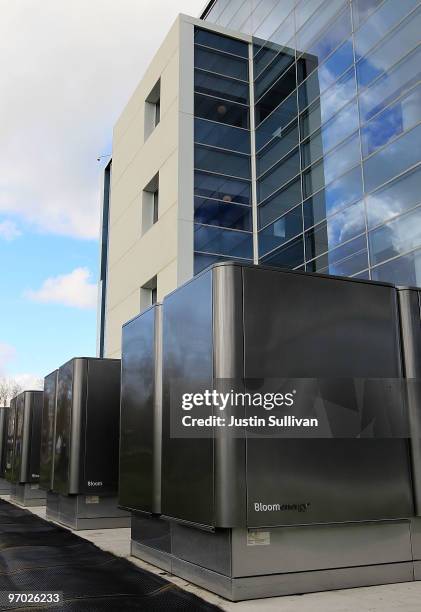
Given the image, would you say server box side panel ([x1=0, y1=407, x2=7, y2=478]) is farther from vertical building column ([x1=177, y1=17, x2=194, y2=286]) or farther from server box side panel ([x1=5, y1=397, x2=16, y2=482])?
vertical building column ([x1=177, y1=17, x2=194, y2=286])

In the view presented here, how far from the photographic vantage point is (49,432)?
14.6 metres

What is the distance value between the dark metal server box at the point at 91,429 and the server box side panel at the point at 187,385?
15.5 feet

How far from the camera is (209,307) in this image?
22.9 ft

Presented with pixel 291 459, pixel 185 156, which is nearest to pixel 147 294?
pixel 185 156

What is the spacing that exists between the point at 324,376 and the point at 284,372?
0.53m

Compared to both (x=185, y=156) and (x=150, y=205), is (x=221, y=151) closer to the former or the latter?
(x=185, y=156)

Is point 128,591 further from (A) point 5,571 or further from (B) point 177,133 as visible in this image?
(B) point 177,133

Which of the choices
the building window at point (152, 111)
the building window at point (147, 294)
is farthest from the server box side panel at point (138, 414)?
the building window at point (152, 111)

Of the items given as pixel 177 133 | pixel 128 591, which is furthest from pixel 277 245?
pixel 128 591

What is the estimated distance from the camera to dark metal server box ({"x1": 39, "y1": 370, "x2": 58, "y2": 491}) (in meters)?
14.1

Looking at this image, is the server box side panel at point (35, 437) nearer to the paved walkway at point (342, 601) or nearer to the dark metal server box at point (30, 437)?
the dark metal server box at point (30, 437)

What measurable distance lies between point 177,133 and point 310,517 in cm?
1938

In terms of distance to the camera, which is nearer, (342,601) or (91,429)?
(342,601)

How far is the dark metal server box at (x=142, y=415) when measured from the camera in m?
8.31
